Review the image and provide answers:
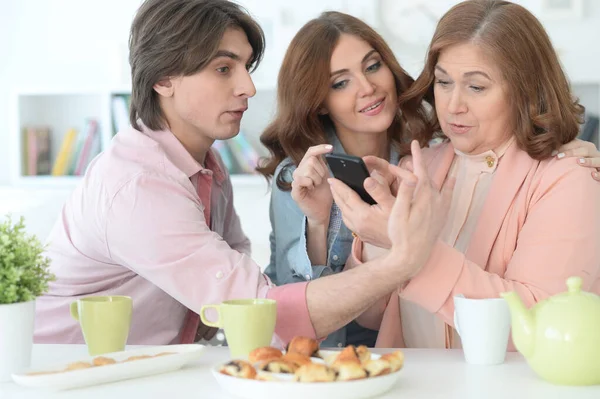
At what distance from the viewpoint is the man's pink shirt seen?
169 centimetres

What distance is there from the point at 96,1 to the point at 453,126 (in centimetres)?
281

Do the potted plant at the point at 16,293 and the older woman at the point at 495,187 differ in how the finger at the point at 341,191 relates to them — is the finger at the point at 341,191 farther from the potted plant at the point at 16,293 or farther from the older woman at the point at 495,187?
the potted plant at the point at 16,293

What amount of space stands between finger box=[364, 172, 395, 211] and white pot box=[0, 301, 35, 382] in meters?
0.64

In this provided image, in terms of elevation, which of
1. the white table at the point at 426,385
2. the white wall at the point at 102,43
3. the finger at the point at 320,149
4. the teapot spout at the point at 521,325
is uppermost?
the white wall at the point at 102,43

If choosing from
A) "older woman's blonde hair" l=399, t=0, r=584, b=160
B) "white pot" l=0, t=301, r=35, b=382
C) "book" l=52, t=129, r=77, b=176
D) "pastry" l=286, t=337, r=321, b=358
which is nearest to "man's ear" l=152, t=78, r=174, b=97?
"older woman's blonde hair" l=399, t=0, r=584, b=160

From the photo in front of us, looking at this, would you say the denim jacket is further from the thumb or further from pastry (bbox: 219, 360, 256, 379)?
pastry (bbox: 219, 360, 256, 379)

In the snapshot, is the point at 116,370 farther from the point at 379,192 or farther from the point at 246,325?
the point at 379,192

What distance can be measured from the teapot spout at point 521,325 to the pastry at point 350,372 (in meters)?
0.25

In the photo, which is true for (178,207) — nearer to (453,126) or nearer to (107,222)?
(107,222)

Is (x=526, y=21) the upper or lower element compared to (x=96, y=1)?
lower

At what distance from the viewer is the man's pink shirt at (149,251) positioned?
169 cm

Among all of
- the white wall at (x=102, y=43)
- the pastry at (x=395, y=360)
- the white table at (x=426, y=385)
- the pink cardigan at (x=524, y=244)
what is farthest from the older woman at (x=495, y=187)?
the white wall at (x=102, y=43)

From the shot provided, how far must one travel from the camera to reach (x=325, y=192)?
2.13m

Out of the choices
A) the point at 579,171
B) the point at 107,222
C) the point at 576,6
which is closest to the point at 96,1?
the point at 576,6
